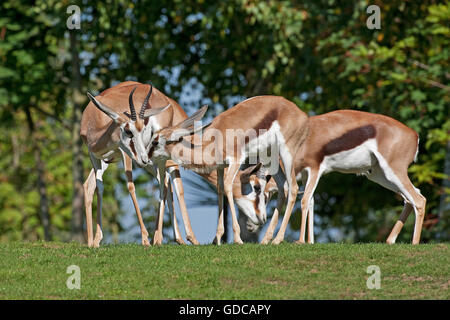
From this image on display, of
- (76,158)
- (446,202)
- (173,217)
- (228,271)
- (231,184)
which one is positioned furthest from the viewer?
(76,158)

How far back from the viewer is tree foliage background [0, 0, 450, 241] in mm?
17703

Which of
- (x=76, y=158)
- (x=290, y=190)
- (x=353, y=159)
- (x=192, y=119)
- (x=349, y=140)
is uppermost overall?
(x=192, y=119)

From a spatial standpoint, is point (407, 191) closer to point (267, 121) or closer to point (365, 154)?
point (365, 154)

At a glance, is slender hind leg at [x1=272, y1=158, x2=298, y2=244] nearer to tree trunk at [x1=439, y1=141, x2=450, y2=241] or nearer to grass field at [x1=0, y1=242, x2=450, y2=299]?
grass field at [x1=0, y1=242, x2=450, y2=299]

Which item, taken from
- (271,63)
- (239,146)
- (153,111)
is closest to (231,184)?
(239,146)

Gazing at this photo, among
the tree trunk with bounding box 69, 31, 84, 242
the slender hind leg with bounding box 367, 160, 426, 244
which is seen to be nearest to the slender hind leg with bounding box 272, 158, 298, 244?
the slender hind leg with bounding box 367, 160, 426, 244

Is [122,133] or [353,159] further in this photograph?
[353,159]

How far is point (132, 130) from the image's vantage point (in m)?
11.5

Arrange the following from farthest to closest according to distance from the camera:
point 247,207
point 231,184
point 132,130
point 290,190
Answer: point 247,207 → point 290,190 → point 231,184 → point 132,130

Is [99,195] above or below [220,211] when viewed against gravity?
above

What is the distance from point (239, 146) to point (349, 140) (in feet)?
5.76

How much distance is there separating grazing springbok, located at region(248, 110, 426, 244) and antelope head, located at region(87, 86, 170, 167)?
90.3 inches
